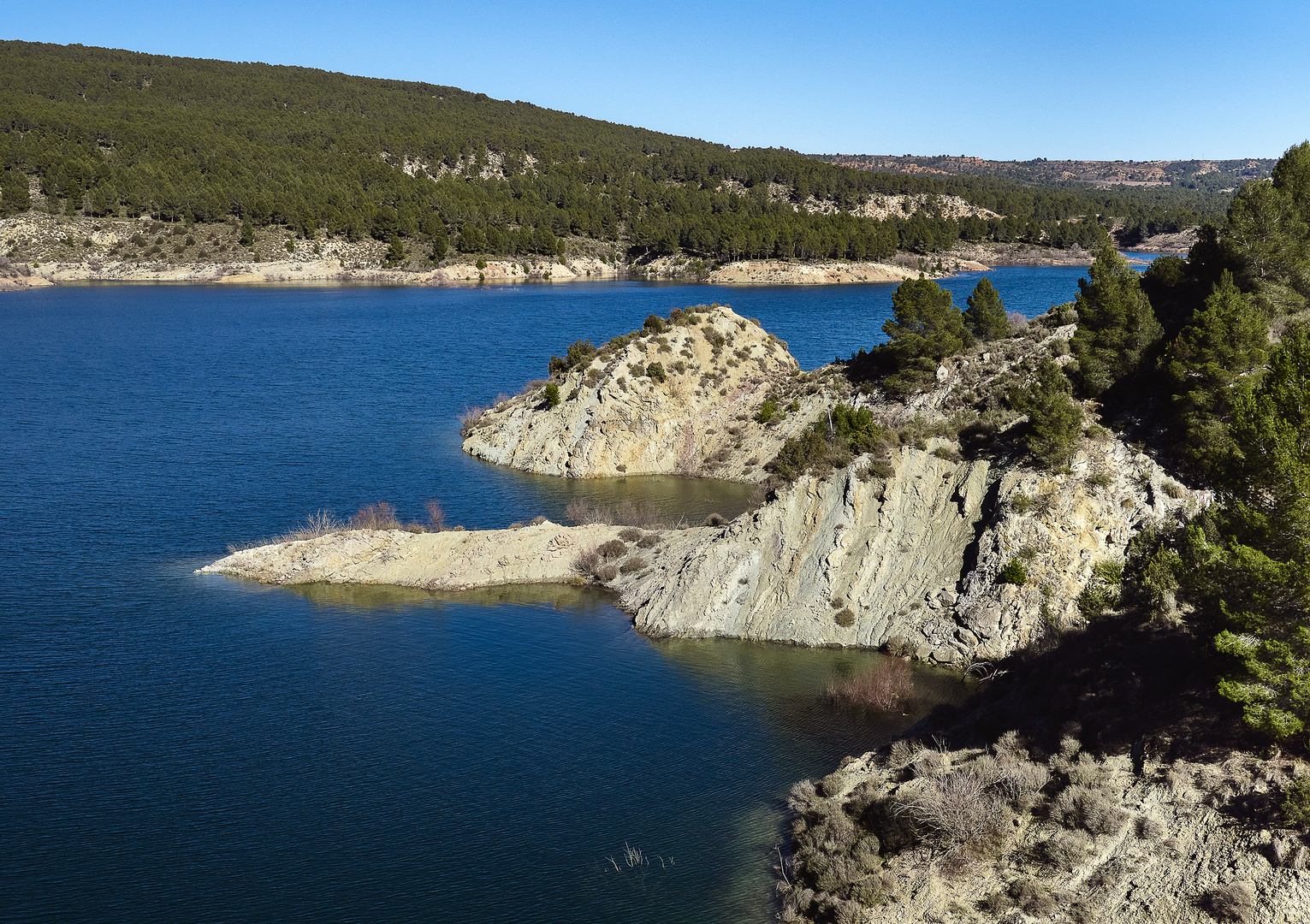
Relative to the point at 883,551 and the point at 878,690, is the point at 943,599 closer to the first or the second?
the point at 883,551

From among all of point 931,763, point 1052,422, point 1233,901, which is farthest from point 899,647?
point 1233,901

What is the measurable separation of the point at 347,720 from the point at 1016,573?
82.4 ft

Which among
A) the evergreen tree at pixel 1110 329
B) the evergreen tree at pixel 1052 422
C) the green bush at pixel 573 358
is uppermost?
the evergreen tree at pixel 1110 329

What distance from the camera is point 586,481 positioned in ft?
213

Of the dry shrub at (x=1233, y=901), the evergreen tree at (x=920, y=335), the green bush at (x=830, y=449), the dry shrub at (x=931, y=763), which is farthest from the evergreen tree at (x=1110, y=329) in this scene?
the dry shrub at (x=1233, y=901)

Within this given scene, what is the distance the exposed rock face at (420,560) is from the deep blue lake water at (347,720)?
1326 mm

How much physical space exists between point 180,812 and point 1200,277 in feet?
161

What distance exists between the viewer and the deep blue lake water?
24.9 meters

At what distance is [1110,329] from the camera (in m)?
42.7

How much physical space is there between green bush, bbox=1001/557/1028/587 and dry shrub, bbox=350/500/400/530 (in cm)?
3086

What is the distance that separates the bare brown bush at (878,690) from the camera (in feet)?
111

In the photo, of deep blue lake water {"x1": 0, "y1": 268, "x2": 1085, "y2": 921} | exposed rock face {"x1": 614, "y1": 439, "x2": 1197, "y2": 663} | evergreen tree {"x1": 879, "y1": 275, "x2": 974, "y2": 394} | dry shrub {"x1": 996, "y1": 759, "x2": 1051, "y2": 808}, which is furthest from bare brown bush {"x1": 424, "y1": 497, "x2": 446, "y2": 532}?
dry shrub {"x1": 996, "y1": 759, "x2": 1051, "y2": 808}

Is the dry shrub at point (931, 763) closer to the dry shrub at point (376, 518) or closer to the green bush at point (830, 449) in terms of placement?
the green bush at point (830, 449)

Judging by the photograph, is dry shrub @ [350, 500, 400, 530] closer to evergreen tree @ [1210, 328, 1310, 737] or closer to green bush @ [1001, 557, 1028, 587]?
green bush @ [1001, 557, 1028, 587]
